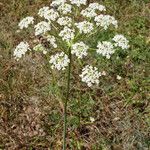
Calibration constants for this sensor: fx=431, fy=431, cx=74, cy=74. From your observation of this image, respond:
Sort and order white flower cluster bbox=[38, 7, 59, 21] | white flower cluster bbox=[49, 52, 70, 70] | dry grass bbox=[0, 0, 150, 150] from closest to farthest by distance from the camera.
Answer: white flower cluster bbox=[49, 52, 70, 70] → white flower cluster bbox=[38, 7, 59, 21] → dry grass bbox=[0, 0, 150, 150]

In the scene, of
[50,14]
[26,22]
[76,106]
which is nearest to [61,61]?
[50,14]

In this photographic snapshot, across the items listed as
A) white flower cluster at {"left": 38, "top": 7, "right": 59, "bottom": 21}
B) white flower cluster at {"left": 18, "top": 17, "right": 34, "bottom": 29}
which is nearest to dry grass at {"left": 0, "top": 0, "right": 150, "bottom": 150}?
white flower cluster at {"left": 18, "top": 17, "right": 34, "bottom": 29}

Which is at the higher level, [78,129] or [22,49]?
[22,49]

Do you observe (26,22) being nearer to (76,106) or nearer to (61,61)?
(61,61)

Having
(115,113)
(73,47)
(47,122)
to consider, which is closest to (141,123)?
(115,113)

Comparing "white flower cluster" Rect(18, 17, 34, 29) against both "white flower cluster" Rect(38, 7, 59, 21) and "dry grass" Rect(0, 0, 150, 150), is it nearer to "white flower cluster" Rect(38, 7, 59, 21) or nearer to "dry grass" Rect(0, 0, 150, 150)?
"white flower cluster" Rect(38, 7, 59, 21)

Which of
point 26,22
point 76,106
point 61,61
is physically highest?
point 26,22

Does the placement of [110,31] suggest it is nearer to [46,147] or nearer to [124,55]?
[124,55]

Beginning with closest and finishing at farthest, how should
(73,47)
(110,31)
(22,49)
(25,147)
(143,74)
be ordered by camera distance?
(73,47) → (22,49) → (25,147) → (143,74) → (110,31)
